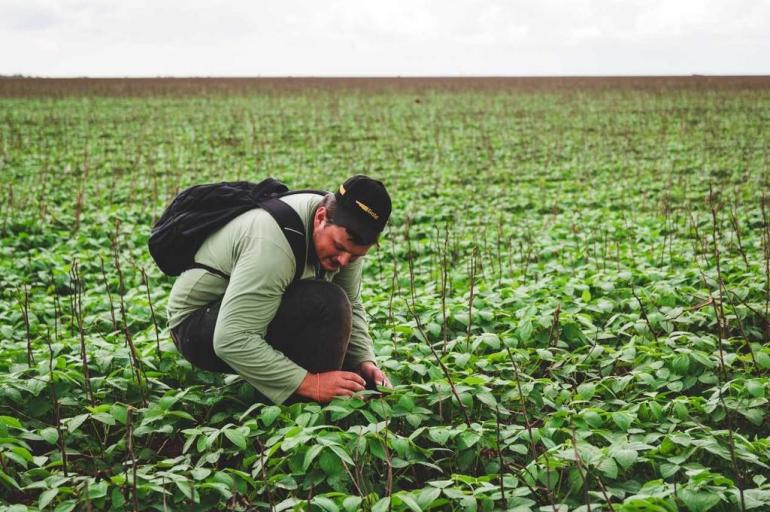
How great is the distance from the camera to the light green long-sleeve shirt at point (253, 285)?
2701 millimetres

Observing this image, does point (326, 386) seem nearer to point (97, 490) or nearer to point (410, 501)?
point (410, 501)

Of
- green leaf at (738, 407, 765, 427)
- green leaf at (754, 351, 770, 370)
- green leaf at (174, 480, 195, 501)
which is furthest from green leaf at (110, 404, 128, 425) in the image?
green leaf at (754, 351, 770, 370)

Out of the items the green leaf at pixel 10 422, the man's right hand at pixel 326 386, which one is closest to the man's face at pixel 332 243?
the man's right hand at pixel 326 386

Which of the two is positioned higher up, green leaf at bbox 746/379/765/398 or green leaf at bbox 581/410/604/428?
green leaf at bbox 746/379/765/398

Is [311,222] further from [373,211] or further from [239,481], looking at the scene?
[239,481]

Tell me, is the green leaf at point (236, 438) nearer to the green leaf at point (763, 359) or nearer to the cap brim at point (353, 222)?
the cap brim at point (353, 222)

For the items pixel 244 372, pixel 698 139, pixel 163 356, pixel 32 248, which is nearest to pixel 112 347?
pixel 163 356

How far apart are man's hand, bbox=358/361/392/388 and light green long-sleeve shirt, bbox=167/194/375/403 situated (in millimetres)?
421

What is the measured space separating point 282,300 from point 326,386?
465 millimetres

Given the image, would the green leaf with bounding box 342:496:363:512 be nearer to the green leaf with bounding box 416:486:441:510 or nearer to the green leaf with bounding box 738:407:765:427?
the green leaf with bounding box 416:486:441:510

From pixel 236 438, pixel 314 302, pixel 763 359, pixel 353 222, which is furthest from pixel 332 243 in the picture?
pixel 763 359

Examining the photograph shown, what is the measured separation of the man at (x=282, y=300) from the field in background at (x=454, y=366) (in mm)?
165

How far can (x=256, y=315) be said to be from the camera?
108 inches

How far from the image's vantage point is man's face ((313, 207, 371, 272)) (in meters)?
2.78
